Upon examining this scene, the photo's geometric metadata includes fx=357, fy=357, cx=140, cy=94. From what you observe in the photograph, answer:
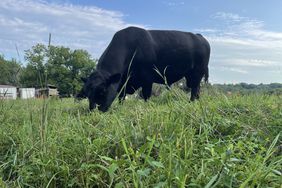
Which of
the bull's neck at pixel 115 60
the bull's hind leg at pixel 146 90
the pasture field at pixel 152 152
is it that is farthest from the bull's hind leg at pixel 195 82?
the pasture field at pixel 152 152

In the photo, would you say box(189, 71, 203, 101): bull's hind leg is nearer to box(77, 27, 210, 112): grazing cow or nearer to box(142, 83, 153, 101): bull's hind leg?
box(77, 27, 210, 112): grazing cow

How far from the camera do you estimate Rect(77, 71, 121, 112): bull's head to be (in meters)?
5.94

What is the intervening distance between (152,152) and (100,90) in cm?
383

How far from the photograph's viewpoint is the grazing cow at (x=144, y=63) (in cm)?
624

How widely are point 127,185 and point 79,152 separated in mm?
680

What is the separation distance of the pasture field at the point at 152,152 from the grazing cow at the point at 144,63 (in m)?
2.78

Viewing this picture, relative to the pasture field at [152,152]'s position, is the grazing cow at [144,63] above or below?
above

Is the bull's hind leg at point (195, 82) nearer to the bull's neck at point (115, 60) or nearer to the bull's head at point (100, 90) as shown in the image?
the bull's neck at point (115, 60)

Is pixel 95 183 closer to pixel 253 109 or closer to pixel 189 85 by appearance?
pixel 253 109

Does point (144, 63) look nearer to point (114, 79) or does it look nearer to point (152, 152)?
point (114, 79)

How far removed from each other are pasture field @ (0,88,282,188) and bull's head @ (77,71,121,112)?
246 centimetres

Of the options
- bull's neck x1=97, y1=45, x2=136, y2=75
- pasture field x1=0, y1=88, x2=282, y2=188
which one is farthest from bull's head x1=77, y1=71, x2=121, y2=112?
pasture field x1=0, y1=88, x2=282, y2=188

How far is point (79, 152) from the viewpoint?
2.35m

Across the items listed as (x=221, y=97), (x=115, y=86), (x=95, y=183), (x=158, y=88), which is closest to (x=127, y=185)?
(x=95, y=183)
